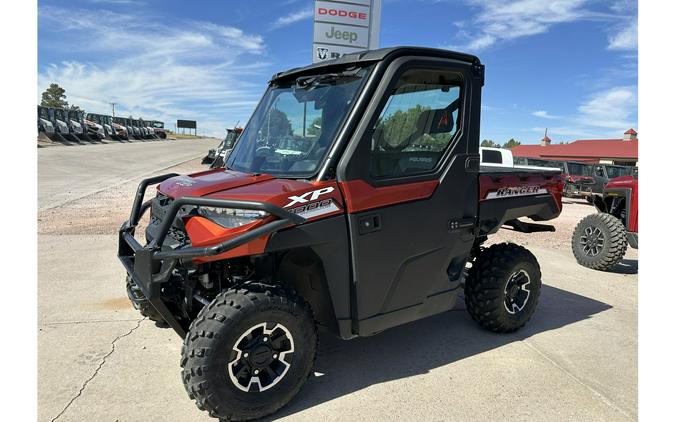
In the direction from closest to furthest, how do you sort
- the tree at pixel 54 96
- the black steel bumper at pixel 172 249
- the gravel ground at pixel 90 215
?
the black steel bumper at pixel 172 249, the gravel ground at pixel 90 215, the tree at pixel 54 96

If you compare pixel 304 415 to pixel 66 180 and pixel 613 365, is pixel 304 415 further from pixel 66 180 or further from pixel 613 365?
pixel 66 180

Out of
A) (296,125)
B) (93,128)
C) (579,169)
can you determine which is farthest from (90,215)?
(93,128)

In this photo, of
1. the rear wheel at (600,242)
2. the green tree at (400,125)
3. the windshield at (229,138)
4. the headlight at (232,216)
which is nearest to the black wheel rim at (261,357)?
the headlight at (232,216)

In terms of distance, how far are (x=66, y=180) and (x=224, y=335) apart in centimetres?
1550

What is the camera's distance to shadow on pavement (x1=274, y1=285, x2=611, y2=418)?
124 inches

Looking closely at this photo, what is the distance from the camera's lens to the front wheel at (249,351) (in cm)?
254

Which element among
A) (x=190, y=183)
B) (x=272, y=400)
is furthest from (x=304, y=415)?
(x=190, y=183)

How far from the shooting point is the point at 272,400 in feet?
9.00

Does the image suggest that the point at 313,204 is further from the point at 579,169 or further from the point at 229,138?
the point at 579,169

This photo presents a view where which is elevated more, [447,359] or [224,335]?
[224,335]

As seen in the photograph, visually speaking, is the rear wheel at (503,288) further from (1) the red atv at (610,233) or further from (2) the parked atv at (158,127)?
(2) the parked atv at (158,127)

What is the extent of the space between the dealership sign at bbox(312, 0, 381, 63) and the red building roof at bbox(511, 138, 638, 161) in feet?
137

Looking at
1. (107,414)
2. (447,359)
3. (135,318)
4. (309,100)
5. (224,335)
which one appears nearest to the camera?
(224,335)

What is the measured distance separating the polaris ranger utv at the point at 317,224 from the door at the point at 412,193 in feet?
0.03
